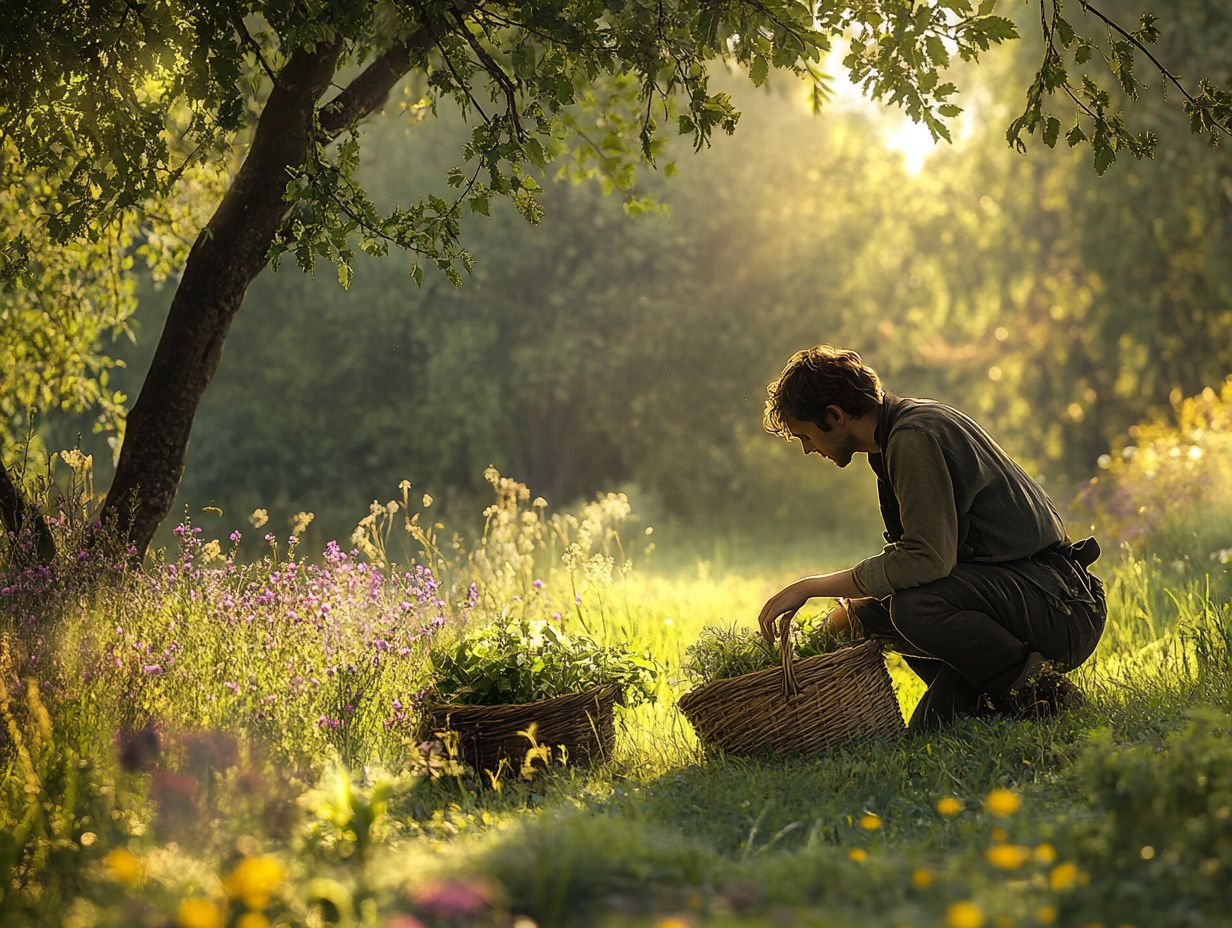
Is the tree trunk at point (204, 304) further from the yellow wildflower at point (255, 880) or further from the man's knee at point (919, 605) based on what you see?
the yellow wildflower at point (255, 880)

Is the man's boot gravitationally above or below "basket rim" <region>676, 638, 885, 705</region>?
below

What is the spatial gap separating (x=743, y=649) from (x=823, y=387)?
39.7 inches

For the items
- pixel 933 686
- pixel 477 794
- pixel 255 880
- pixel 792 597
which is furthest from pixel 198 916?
pixel 933 686

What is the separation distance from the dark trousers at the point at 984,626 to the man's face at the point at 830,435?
1.85 feet

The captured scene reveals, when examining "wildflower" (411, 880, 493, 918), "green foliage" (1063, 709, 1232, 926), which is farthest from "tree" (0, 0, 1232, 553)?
"wildflower" (411, 880, 493, 918)

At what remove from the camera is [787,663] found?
4152mm

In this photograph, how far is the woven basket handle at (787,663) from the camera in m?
4.16

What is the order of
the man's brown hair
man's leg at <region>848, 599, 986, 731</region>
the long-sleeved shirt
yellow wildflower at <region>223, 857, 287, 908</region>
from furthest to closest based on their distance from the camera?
man's leg at <region>848, 599, 986, 731</region> < the man's brown hair < the long-sleeved shirt < yellow wildflower at <region>223, 857, 287, 908</region>

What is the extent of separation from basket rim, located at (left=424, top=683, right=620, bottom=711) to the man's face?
3.82 ft

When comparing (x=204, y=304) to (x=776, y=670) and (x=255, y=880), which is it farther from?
(x=255, y=880)

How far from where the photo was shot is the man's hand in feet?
13.8

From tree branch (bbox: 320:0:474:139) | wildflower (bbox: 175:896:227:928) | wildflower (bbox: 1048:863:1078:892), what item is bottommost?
wildflower (bbox: 1048:863:1078:892)

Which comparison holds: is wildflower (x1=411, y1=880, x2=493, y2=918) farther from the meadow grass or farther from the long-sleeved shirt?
the long-sleeved shirt

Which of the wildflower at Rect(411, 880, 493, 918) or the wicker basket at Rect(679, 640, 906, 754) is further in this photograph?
the wicker basket at Rect(679, 640, 906, 754)
